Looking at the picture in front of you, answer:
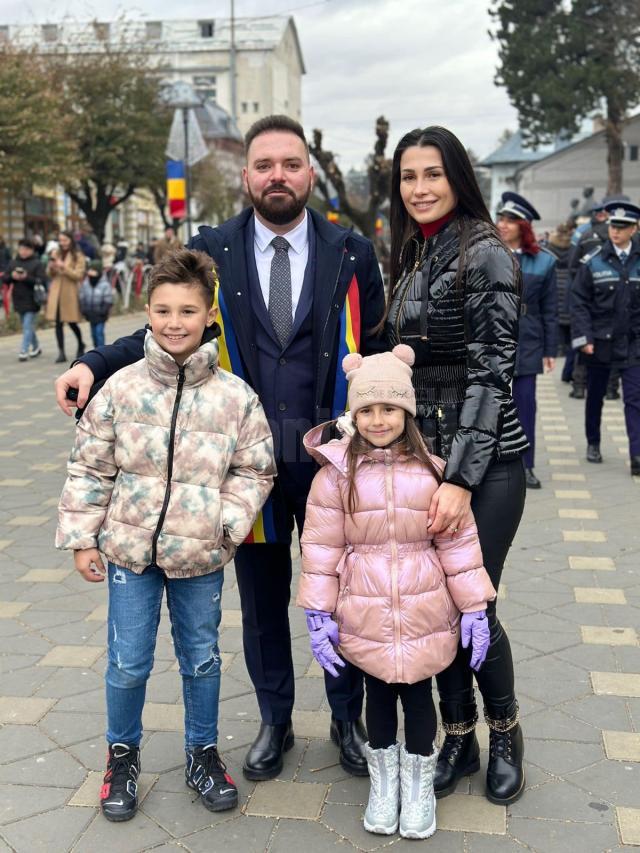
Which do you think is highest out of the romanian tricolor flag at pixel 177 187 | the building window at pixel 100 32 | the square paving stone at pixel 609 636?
the building window at pixel 100 32

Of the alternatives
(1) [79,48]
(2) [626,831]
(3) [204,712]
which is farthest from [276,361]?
(1) [79,48]

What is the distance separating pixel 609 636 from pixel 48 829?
257 centimetres

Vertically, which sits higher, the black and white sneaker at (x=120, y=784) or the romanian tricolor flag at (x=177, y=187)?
the romanian tricolor flag at (x=177, y=187)

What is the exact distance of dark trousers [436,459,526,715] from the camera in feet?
9.66

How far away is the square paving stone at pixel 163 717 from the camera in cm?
359

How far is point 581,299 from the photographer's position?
26.3ft

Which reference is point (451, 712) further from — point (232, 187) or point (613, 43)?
point (232, 187)

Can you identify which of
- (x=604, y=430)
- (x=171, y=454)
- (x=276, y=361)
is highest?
(x=276, y=361)

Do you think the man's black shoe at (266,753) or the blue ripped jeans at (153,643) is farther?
the man's black shoe at (266,753)

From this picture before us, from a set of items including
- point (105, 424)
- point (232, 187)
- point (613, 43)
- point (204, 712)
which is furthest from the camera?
point (232, 187)

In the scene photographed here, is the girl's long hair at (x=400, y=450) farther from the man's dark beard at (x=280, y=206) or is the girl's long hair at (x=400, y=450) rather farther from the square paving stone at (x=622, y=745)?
the square paving stone at (x=622, y=745)

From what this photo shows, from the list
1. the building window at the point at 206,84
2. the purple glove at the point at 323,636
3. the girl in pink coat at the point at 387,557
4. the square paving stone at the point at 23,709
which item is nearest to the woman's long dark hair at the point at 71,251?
the square paving stone at the point at 23,709

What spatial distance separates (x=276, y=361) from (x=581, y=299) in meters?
5.41

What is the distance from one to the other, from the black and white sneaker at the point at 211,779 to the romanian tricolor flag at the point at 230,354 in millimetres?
699
